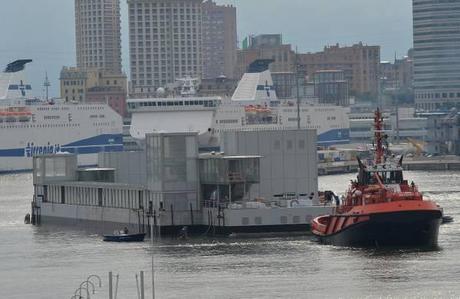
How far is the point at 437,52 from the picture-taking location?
584ft

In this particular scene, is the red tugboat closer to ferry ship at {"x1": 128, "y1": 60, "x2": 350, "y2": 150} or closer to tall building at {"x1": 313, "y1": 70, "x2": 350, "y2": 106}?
ferry ship at {"x1": 128, "y1": 60, "x2": 350, "y2": 150}

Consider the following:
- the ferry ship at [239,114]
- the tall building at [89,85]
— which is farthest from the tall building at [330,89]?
the ferry ship at [239,114]

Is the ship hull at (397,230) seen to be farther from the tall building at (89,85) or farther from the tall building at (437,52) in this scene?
the tall building at (89,85)

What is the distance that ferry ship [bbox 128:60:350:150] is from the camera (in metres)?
124

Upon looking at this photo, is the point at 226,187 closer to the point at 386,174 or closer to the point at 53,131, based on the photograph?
the point at 386,174

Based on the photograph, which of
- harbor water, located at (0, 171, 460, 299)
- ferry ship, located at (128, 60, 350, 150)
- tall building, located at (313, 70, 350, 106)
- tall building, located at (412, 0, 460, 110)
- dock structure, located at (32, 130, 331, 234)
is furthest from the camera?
tall building, located at (313, 70, 350, 106)

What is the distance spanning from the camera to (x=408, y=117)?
16575 cm

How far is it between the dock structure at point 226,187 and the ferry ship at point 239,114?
59611 mm

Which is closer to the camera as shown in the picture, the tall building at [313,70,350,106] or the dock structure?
the dock structure

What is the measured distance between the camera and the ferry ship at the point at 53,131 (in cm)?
12444

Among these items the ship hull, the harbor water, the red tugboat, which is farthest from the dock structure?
the ship hull

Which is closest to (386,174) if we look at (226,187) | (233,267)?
(233,267)

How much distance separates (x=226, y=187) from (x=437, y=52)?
5023 inches

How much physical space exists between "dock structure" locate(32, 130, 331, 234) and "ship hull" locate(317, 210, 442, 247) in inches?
184
